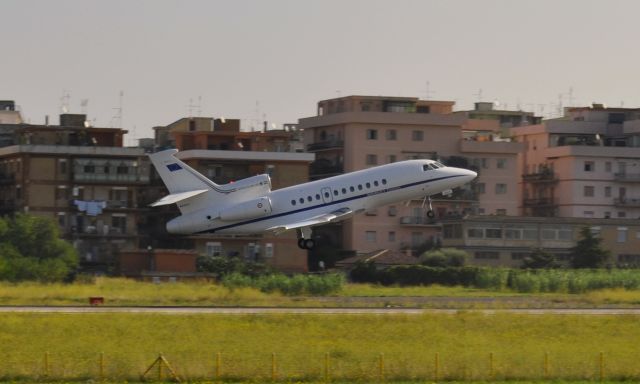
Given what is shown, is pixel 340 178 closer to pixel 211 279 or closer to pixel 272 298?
pixel 272 298

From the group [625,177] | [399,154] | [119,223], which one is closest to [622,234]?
[625,177]

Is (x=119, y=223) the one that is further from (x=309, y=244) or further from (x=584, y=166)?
(x=309, y=244)

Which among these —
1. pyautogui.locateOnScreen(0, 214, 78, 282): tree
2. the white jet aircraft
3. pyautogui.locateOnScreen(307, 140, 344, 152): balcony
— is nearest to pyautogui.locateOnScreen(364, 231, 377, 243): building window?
pyautogui.locateOnScreen(307, 140, 344, 152): balcony

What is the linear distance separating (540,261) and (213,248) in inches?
1191

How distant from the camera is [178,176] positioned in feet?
306

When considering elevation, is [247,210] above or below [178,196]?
below

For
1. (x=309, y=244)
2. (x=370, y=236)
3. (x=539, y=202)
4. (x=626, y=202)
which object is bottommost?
(x=309, y=244)

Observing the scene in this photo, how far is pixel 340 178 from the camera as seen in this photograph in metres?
91.5

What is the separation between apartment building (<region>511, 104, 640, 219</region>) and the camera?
546 ft

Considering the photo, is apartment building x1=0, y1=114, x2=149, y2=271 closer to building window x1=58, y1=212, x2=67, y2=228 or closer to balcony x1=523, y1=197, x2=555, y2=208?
building window x1=58, y1=212, x2=67, y2=228

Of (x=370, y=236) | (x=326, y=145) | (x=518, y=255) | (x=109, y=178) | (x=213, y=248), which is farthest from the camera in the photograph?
(x=326, y=145)

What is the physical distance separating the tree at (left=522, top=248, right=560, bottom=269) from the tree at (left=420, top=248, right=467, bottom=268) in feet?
18.3

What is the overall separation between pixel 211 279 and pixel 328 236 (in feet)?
139

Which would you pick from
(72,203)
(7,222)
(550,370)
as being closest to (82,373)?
(550,370)
